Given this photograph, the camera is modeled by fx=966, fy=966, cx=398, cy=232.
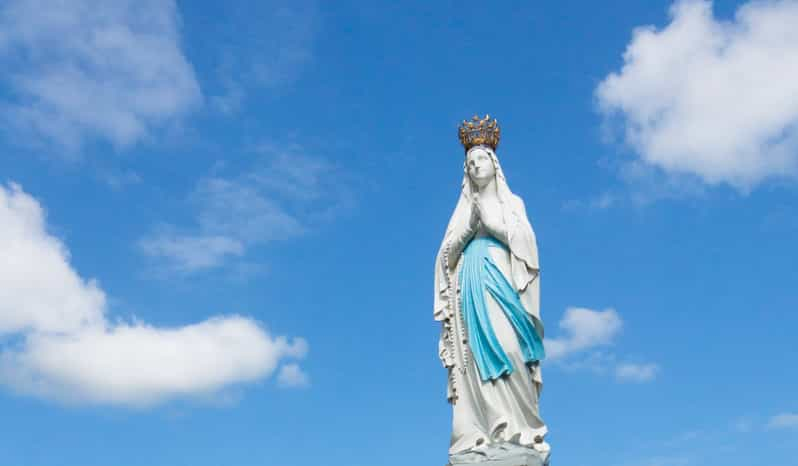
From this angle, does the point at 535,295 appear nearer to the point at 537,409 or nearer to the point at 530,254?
the point at 530,254

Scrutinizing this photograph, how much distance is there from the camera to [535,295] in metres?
14.6

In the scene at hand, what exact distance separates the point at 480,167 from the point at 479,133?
651 millimetres

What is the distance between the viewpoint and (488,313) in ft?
47.4

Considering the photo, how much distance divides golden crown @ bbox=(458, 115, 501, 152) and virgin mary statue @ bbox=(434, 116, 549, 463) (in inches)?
0.6

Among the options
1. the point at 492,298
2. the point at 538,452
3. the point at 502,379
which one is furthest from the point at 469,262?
the point at 538,452

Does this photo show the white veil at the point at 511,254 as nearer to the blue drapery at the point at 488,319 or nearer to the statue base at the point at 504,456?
the blue drapery at the point at 488,319

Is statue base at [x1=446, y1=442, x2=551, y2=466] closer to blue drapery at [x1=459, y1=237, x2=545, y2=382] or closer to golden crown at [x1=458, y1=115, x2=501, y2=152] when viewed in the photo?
blue drapery at [x1=459, y1=237, x2=545, y2=382]

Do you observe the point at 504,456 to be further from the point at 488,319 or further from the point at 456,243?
the point at 456,243

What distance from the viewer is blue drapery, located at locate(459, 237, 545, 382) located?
46.5ft

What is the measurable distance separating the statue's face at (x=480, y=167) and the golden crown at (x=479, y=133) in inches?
8.4

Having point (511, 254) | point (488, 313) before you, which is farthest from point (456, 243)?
point (488, 313)

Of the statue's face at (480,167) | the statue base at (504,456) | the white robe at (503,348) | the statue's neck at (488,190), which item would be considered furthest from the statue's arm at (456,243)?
the statue base at (504,456)

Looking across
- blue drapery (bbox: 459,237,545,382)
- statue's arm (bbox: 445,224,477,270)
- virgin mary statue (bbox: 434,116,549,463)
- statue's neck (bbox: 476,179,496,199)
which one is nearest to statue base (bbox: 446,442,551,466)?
virgin mary statue (bbox: 434,116,549,463)

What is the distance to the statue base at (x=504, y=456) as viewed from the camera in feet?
43.5
